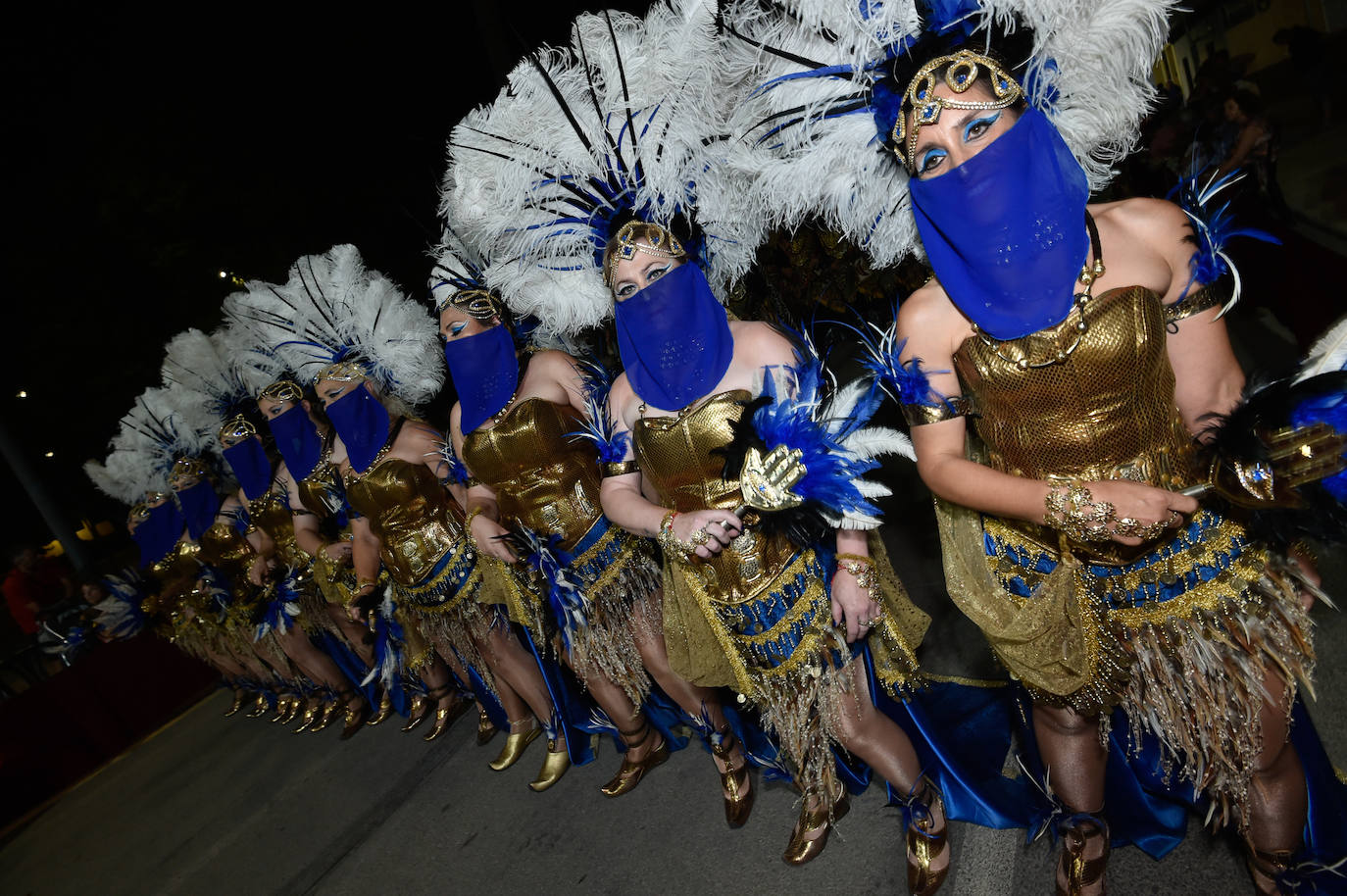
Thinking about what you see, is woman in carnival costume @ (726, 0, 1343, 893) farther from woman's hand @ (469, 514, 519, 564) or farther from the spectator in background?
the spectator in background

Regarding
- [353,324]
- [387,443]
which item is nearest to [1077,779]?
[387,443]

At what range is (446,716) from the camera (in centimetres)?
555

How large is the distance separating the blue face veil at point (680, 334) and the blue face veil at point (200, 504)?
19.0 ft

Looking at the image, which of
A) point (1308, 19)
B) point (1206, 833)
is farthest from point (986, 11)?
point (1308, 19)

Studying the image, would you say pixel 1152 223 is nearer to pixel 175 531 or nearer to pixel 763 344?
pixel 763 344

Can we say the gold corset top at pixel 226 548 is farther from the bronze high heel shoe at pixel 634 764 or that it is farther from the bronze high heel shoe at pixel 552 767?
the bronze high heel shoe at pixel 634 764

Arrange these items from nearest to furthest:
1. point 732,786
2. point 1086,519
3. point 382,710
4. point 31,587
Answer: point 1086,519 → point 732,786 → point 382,710 → point 31,587

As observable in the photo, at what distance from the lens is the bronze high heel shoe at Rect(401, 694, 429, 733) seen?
5.82 m

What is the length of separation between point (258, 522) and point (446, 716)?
90.4 inches

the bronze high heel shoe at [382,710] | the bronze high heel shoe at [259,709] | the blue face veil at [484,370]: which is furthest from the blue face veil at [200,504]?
the blue face veil at [484,370]

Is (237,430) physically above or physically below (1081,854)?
above

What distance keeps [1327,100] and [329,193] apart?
39.9 ft

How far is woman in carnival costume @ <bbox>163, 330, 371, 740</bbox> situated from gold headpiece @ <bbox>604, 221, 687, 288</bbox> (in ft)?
13.7

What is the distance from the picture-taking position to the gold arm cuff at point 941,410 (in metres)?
1.94
